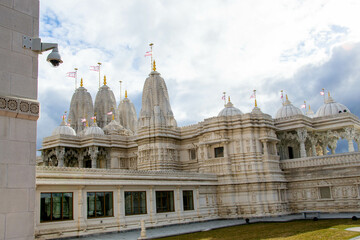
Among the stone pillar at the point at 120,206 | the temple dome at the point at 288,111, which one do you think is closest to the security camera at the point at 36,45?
the stone pillar at the point at 120,206

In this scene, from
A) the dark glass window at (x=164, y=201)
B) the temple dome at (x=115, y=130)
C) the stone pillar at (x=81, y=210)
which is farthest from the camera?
the temple dome at (x=115, y=130)

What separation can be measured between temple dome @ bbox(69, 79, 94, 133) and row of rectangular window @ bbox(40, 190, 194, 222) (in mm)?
Answer: 31354

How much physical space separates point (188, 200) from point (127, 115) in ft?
113

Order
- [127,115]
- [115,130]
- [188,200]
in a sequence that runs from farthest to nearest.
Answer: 1. [127,115]
2. [115,130]
3. [188,200]

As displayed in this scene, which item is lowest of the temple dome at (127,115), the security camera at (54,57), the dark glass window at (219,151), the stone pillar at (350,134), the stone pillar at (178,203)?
the stone pillar at (178,203)

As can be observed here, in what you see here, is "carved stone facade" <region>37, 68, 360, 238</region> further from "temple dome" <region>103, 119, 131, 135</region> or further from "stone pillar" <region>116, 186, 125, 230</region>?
"temple dome" <region>103, 119, 131, 135</region>

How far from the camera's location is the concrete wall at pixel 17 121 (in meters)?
6.92

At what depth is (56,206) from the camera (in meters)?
19.2

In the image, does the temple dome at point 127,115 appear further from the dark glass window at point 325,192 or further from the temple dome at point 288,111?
the dark glass window at point 325,192

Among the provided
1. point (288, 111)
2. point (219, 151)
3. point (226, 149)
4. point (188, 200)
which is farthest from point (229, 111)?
point (188, 200)

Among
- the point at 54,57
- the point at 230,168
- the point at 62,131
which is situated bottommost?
the point at 230,168

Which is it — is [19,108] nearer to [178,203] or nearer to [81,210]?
[81,210]

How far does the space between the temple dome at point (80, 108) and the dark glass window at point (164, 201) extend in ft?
102

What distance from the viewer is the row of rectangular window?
1880 centimetres
